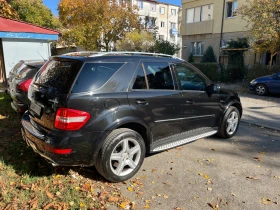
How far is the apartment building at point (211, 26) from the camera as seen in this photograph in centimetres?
2105

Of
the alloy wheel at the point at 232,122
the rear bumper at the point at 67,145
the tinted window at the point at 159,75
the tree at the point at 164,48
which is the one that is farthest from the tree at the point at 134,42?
the rear bumper at the point at 67,145

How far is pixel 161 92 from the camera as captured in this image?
396 cm

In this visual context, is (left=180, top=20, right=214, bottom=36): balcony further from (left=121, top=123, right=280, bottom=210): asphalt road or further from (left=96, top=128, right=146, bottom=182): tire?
(left=96, top=128, right=146, bottom=182): tire

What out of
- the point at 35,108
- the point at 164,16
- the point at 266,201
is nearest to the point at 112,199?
the point at 35,108

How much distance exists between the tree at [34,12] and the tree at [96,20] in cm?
1028

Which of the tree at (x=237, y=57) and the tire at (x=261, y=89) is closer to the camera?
the tire at (x=261, y=89)

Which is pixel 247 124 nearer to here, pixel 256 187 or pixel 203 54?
pixel 256 187

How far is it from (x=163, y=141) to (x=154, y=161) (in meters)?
0.46

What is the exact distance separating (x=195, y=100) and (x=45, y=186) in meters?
2.85

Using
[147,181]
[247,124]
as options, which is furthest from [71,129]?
[247,124]

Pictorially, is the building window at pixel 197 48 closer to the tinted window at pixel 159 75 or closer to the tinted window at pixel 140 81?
the tinted window at pixel 159 75

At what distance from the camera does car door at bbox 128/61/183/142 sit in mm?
3636

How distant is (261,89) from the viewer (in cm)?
1241

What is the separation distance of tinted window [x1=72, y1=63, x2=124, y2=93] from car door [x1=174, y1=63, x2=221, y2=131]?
1.40 meters
